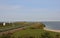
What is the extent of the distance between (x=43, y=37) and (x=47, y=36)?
40 cm

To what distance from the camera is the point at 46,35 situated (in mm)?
14602

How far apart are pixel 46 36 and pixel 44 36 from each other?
187 mm

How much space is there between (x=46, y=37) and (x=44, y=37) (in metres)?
0.23

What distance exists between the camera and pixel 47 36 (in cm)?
1456

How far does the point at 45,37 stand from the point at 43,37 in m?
0.28

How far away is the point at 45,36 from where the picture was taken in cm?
1458

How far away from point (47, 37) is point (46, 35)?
228mm

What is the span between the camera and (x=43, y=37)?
14.7 m

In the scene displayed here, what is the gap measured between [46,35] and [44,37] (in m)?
0.26

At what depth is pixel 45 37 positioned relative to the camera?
14.5 meters

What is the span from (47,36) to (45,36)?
18 centimetres

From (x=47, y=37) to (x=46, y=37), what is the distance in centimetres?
12

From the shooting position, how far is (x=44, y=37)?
14555 mm
